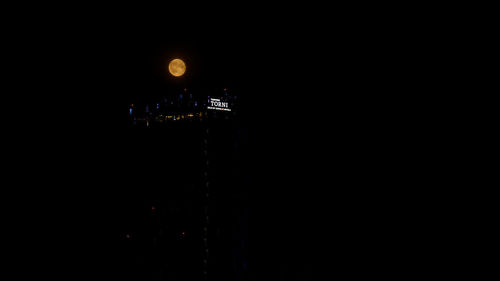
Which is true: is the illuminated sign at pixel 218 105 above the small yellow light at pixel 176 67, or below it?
below

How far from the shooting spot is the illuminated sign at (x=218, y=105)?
2211mm

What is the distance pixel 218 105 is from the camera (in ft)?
7.29

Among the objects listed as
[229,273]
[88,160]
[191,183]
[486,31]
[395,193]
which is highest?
[486,31]

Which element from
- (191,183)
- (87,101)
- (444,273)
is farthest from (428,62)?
(87,101)

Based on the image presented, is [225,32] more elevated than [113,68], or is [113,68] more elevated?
[225,32]

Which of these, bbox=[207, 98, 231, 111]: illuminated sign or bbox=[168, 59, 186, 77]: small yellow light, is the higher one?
bbox=[168, 59, 186, 77]: small yellow light

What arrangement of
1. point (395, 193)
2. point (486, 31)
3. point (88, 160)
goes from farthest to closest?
point (88, 160), point (395, 193), point (486, 31)

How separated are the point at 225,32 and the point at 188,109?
0.58 m

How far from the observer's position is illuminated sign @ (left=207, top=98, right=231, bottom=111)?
2.21m

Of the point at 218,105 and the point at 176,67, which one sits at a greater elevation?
the point at 176,67

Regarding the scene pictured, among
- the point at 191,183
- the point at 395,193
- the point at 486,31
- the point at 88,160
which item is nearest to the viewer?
the point at 486,31

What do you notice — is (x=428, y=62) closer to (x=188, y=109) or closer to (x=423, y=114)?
(x=423, y=114)

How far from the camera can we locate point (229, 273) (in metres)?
2.34

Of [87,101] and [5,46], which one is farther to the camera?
[87,101]
